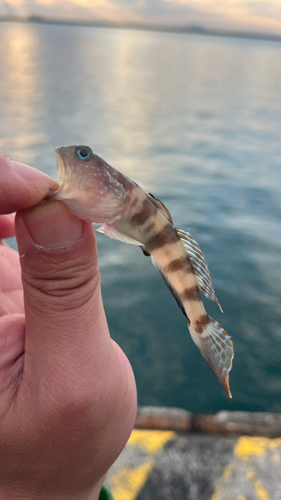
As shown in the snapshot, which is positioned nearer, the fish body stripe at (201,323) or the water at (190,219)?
the fish body stripe at (201,323)

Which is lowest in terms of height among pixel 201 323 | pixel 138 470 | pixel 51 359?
pixel 138 470

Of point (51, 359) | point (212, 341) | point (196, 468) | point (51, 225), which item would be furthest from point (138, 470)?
point (51, 225)

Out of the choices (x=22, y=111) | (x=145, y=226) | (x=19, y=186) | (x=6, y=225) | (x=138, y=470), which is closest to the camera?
(x=19, y=186)

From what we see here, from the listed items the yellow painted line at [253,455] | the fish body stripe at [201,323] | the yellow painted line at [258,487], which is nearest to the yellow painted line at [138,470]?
the yellow painted line at [253,455]

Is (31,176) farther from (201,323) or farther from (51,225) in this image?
(201,323)

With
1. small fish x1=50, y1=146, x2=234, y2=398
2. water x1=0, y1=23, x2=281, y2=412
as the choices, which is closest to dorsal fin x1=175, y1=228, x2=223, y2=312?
small fish x1=50, y1=146, x2=234, y2=398

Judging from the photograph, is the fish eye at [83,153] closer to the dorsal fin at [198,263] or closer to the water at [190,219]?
the dorsal fin at [198,263]

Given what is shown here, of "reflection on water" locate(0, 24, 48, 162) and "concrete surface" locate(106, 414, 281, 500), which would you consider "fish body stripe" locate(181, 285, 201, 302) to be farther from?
"reflection on water" locate(0, 24, 48, 162)
